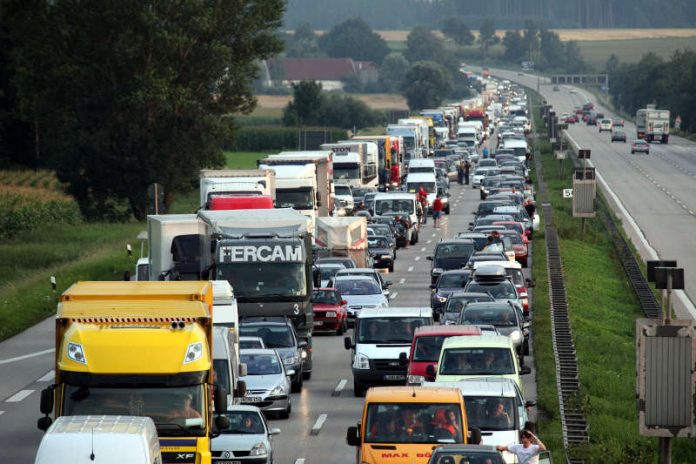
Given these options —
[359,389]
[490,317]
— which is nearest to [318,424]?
[359,389]

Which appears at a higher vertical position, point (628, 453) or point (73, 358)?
point (73, 358)

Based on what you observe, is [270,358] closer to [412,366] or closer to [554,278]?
[412,366]

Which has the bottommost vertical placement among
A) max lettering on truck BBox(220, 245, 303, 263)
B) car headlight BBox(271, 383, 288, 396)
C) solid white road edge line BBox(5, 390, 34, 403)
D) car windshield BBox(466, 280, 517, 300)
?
solid white road edge line BBox(5, 390, 34, 403)

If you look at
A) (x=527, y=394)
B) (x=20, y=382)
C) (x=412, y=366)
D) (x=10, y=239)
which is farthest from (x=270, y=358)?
(x=10, y=239)

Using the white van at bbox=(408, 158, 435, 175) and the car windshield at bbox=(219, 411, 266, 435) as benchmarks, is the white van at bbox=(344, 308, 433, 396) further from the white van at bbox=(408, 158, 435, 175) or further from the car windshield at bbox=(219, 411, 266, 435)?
the white van at bbox=(408, 158, 435, 175)

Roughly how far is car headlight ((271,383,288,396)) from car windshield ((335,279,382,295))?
1489cm

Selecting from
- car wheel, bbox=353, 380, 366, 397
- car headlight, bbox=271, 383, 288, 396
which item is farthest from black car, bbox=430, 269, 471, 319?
car headlight, bbox=271, 383, 288, 396

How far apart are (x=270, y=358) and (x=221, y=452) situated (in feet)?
21.4

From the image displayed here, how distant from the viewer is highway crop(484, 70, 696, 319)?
65500mm

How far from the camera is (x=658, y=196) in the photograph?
309 feet

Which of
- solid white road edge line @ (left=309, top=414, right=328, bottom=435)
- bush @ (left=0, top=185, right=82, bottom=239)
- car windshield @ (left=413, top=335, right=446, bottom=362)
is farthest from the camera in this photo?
bush @ (left=0, top=185, right=82, bottom=239)

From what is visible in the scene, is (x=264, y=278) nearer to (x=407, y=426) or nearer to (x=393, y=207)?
(x=407, y=426)

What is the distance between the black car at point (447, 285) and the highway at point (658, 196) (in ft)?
27.8

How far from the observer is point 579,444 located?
1014 inches
